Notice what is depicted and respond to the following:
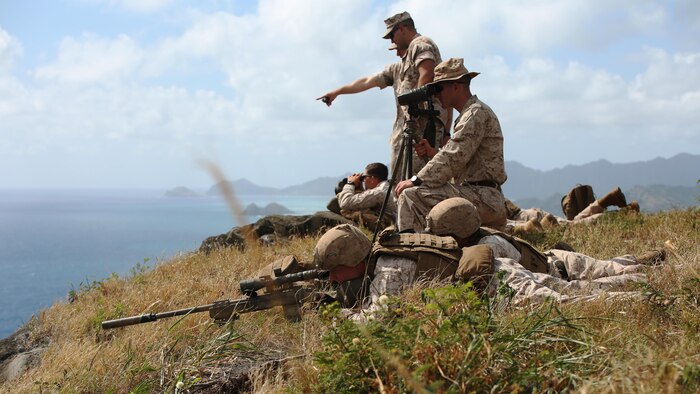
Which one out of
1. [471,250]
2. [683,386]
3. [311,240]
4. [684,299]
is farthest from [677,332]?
[311,240]

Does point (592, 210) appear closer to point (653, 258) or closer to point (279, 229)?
point (653, 258)

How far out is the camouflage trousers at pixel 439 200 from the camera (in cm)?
665

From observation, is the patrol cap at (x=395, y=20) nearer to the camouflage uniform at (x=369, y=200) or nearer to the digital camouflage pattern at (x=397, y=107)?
the digital camouflage pattern at (x=397, y=107)

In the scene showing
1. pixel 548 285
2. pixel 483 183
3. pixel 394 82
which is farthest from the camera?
pixel 394 82

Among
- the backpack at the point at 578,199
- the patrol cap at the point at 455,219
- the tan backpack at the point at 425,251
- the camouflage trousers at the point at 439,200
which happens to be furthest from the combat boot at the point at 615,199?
the tan backpack at the point at 425,251

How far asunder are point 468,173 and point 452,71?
44.9 inches

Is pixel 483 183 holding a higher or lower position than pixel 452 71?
lower

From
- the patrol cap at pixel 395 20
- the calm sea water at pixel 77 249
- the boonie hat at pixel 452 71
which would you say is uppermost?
the patrol cap at pixel 395 20

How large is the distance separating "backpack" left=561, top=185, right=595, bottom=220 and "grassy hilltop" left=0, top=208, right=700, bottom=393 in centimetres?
375

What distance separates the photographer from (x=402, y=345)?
10.4 ft

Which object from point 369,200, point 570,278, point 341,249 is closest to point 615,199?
point 369,200

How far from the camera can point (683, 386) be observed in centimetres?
273

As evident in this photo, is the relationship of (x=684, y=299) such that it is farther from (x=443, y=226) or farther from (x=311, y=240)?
(x=311, y=240)

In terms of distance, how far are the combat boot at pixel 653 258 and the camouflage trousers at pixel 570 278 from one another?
141mm
